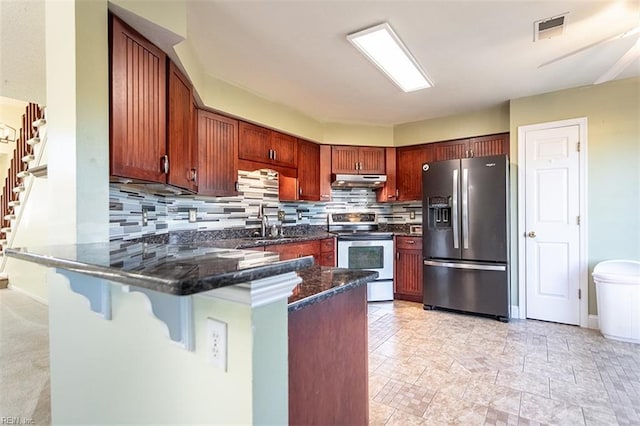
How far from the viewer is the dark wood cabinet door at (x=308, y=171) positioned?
406cm

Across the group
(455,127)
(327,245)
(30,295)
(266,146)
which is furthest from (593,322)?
(30,295)

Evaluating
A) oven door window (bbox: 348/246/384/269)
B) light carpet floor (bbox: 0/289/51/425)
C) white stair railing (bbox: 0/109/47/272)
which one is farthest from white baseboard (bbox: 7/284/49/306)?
oven door window (bbox: 348/246/384/269)

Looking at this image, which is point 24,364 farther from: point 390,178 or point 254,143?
point 390,178

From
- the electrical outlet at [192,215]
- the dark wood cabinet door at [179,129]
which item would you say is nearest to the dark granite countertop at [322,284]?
the dark wood cabinet door at [179,129]

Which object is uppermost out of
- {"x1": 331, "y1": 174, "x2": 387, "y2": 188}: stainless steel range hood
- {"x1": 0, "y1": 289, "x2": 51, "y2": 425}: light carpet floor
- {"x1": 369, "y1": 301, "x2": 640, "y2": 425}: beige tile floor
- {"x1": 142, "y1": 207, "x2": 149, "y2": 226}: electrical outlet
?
{"x1": 331, "y1": 174, "x2": 387, "y2": 188}: stainless steel range hood

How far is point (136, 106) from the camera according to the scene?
5.12 feet

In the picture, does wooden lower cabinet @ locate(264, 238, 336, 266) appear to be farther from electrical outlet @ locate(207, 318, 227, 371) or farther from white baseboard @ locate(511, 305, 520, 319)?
electrical outlet @ locate(207, 318, 227, 371)

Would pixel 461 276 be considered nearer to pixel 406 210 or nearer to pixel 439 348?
pixel 439 348

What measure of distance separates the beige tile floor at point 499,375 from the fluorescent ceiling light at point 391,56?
2.42m

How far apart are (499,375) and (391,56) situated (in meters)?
2.55

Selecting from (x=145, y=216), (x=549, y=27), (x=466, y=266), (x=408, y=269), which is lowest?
(x=408, y=269)

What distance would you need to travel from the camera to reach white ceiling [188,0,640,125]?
1.98 m

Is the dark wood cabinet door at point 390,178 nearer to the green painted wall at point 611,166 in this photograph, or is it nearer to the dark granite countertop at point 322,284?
the green painted wall at point 611,166

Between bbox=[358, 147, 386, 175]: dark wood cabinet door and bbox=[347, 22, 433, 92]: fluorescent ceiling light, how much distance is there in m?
1.39
